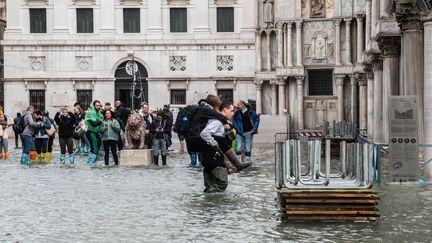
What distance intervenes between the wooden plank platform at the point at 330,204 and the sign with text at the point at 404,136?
228 inches

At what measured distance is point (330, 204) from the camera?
1358 cm

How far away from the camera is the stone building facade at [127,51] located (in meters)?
61.4

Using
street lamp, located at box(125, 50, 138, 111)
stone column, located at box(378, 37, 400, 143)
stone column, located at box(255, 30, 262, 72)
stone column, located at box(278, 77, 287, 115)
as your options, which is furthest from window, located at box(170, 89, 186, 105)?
stone column, located at box(378, 37, 400, 143)

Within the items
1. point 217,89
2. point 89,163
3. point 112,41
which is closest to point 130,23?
point 112,41

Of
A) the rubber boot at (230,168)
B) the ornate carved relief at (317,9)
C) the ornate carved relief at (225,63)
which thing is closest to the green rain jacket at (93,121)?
the rubber boot at (230,168)

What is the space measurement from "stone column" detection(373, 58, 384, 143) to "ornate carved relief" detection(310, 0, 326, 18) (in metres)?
15.3

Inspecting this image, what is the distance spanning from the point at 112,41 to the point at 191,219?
48.1 m

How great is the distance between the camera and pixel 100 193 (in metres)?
18.9

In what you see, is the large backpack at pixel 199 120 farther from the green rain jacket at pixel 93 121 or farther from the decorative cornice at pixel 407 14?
the green rain jacket at pixel 93 121

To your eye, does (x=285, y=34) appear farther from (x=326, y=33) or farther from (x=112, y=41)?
(x=112, y=41)

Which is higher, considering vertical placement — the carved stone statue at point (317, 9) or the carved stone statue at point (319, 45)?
the carved stone statue at point (317, 9)

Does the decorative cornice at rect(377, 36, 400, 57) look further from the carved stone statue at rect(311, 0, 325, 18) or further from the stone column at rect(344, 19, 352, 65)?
the carved stone statue at rect(311, 0, 325, 18)

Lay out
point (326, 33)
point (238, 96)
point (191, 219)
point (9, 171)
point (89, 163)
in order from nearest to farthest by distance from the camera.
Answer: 1. point (191, 219)
2. point (9, 171)
3. point (89, 163)
4. point (326, 33)
5. point (238, 96)

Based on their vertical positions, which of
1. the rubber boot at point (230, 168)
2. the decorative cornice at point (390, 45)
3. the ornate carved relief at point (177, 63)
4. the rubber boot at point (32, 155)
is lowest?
the rubber boot at point (32, 155)
